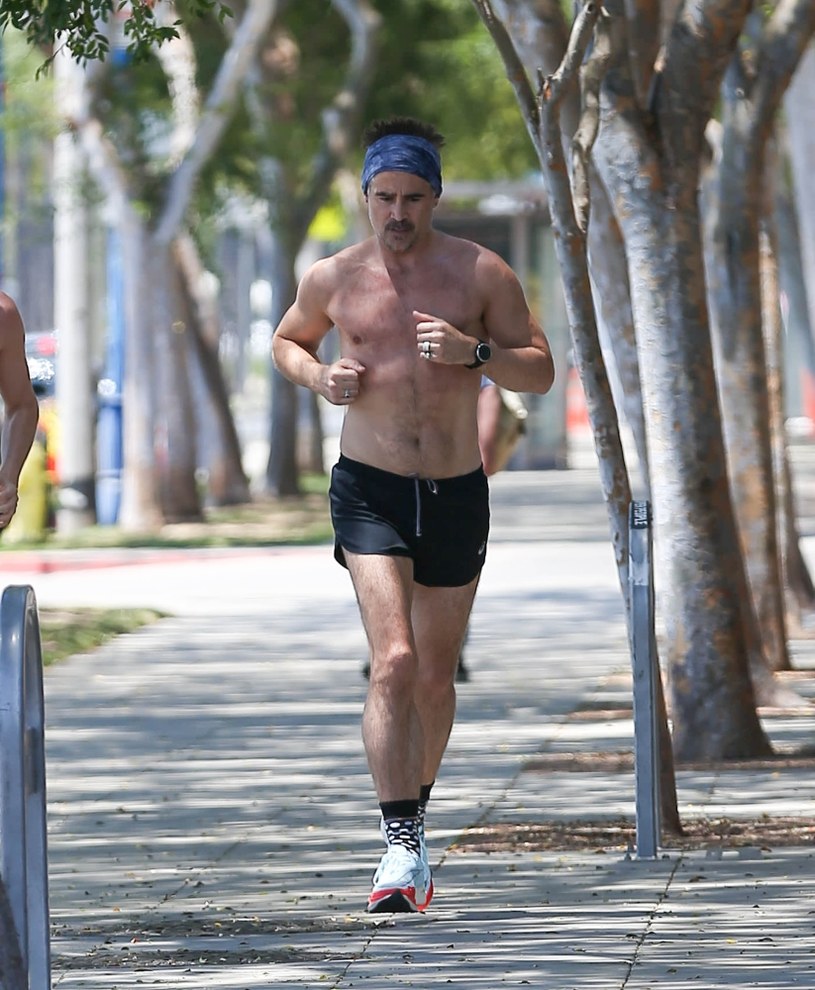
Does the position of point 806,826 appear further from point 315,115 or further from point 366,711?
point 315,115

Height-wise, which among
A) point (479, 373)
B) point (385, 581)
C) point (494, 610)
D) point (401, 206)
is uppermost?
point (401, 206)

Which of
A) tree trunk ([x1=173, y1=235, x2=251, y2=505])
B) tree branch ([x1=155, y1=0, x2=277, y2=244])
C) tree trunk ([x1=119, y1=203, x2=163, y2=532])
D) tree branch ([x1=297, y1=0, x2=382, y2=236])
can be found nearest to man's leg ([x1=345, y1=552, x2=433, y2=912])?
tree branch ([x1=155, y1=0, x2=277, y2=244])

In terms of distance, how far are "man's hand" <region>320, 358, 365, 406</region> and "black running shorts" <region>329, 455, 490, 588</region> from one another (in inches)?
9.5

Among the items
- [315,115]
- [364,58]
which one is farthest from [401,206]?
[315,115]

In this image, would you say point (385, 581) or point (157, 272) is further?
point (157, 272)

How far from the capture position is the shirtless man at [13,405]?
6535mm

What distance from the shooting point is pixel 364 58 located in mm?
25812

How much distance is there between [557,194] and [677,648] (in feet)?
7.55

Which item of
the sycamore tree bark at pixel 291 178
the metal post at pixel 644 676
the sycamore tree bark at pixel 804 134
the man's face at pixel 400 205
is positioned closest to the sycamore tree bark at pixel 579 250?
the metal post at pixel 644 676

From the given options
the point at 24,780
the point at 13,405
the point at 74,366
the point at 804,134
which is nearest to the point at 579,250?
the point at 13,405

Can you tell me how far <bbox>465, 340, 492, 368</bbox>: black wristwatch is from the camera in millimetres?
6594

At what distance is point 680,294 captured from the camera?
898 cm

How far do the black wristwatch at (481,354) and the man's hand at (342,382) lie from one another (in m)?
0.31

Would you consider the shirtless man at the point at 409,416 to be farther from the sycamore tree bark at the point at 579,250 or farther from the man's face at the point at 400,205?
the sycamore tree bark at the point at 579,250
